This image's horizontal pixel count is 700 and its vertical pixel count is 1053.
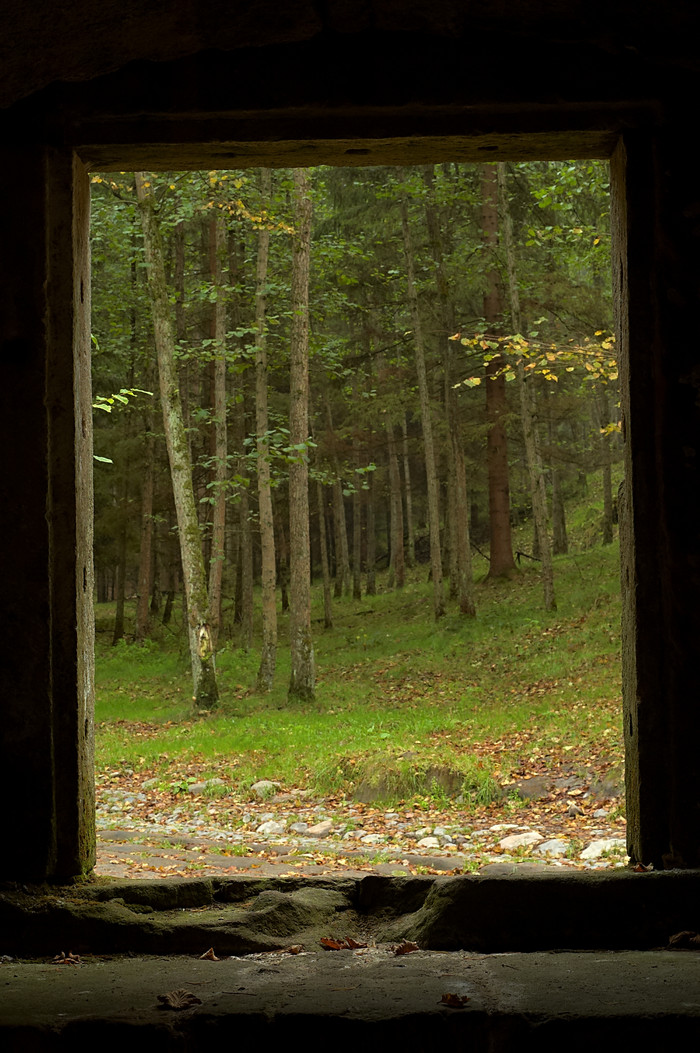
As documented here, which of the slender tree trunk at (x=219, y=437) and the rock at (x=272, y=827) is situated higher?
the slender tree trunk at (x=219, y=437)

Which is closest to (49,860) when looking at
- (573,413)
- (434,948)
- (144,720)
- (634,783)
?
(434,948)

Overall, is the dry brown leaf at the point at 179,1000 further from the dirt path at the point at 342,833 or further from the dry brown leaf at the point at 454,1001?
the dirt path at the point at 342,833

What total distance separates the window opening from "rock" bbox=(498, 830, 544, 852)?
4cm

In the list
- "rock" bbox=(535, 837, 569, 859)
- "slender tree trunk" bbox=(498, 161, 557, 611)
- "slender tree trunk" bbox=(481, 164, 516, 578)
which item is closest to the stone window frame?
"rock" bbox=(535, 837, 569, 859)

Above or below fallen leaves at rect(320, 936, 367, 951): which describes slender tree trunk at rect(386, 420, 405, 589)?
above

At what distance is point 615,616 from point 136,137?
14557 millimetres

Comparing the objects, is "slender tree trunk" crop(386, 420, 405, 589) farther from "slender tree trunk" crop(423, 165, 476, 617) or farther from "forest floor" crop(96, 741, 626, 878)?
"forest floor" crop(96, 741, 626, 878)

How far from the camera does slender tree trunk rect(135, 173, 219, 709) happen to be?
14.4m

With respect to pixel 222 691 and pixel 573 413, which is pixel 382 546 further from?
pixel 222 691

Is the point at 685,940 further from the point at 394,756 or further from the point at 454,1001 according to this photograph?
the point at 394,756

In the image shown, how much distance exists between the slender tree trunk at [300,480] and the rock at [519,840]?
7272mm

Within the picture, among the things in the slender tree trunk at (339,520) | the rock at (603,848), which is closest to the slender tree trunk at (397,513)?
the slender tree trunk at (339,520)

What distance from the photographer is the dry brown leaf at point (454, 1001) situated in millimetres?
2334

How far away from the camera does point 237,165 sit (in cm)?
396
